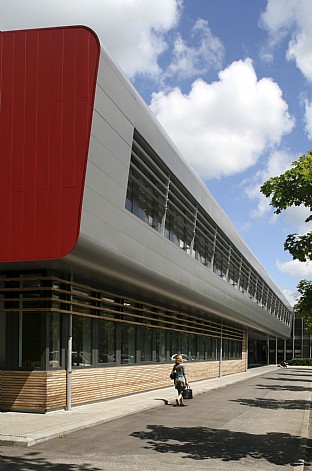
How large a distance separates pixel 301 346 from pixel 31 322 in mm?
86684

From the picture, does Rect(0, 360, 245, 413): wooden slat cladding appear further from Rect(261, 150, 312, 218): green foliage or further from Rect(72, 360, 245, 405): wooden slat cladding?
Rect(261, 150, 312, 218): green foliage

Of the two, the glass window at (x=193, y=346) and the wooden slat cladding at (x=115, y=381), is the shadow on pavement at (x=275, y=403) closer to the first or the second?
the wooden slat cladding at (x=115, y=381)

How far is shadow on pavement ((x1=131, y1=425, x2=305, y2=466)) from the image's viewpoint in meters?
12.0

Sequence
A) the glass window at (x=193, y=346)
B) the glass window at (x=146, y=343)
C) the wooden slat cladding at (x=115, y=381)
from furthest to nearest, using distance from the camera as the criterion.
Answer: the glass window at (x=193, y=346) < the glass window at (x=146, y=343) < the wooden slat cladding at (x=115, y=381)

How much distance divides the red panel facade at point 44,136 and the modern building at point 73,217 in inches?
1.0

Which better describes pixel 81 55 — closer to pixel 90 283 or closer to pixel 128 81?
pixel 128 81

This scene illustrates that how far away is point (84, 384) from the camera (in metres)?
19.7

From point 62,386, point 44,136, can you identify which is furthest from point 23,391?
point 44,136

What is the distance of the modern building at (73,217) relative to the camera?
1605 cm

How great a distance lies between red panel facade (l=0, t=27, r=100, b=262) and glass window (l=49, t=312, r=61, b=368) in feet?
9.67

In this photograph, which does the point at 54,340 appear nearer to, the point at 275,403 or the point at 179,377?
the point at 179,377

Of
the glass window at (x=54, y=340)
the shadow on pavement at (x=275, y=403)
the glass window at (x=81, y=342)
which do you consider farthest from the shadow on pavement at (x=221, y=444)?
the shadow on pavement at (x=275, y=403)

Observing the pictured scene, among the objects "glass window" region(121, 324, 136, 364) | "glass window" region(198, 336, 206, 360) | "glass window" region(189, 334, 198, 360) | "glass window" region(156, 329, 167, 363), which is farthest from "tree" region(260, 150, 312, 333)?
"glass window" region(198, 336, 206, 360)

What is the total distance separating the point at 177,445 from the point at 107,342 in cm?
983
